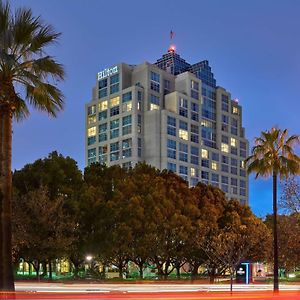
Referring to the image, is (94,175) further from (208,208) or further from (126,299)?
(126,299)

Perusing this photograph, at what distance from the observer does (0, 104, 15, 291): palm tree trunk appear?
17.0 meters

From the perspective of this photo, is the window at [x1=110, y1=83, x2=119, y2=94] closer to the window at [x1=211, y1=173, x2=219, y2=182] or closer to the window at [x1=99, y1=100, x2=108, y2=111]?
the window at [x1=99, y1=100, x2=108, y2=111]

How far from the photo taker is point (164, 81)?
151 m

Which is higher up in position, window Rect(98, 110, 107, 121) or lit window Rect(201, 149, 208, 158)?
window Rect(98, 110, 107, 121)

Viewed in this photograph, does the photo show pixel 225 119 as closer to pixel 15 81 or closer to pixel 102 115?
pixel 102 115

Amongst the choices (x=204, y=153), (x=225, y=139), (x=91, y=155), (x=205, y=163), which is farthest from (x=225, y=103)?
(x=91, y=155)


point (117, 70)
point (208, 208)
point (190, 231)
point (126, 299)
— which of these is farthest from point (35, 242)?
point (117, 70)

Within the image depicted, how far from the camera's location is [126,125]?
5704 inches

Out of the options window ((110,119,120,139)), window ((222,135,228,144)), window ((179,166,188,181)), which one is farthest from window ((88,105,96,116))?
window ((222,135,228,144))

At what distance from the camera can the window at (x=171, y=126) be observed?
143 meters

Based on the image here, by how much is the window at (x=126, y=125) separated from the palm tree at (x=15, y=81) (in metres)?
125

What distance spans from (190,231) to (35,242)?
55.0ft

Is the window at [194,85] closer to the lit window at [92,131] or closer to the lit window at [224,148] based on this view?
the lit window at [224,148]

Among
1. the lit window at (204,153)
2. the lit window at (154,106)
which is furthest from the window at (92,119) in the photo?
the lit window at (204,153)
